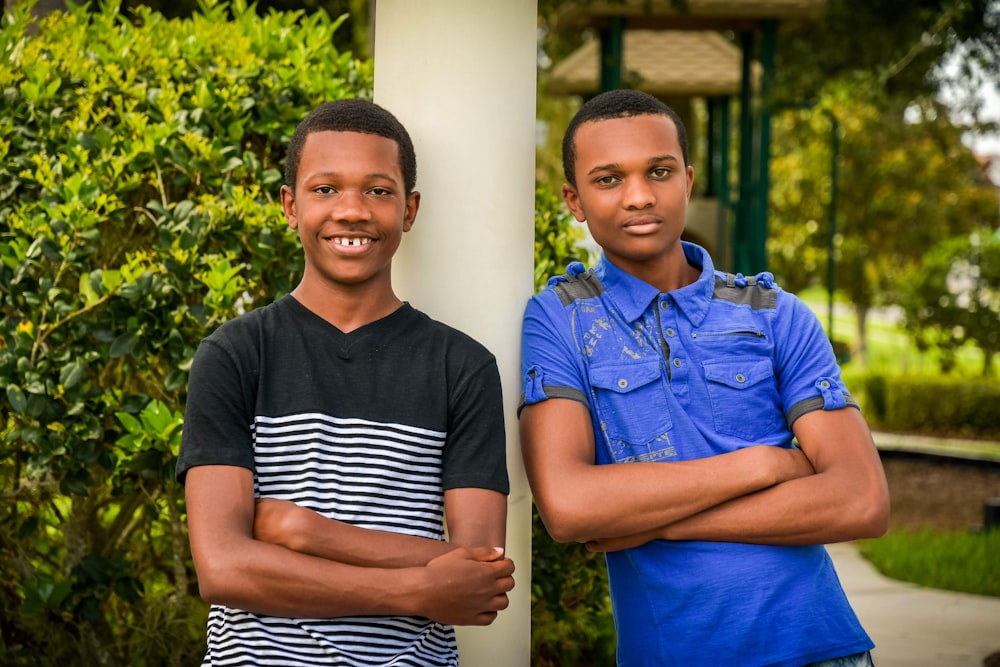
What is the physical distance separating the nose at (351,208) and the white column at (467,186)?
13.3 inches

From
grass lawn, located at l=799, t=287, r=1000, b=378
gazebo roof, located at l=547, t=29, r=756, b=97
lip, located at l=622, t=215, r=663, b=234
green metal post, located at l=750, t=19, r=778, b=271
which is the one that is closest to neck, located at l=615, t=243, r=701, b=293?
lip, located at l=622, t=215, r=663, b=234

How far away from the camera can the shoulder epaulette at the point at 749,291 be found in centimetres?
277

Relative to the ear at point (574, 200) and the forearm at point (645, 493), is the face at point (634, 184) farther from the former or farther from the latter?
the forearm at point (645, 493)

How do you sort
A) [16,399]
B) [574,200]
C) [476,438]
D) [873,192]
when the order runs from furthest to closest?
[873,192] → [16,399] → [574,200] → [476,438]

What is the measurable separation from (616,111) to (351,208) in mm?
690

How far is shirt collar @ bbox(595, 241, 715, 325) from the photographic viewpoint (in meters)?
2.70

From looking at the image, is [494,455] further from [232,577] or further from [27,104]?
[27,104]

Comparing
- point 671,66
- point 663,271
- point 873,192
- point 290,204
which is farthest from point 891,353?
point 290,204

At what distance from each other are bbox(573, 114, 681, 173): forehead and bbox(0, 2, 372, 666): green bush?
962mm

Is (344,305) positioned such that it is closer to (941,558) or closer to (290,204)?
(290,204)

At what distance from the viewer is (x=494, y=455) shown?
2.44 m

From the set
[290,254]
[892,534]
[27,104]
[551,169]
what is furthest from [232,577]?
[551,169]

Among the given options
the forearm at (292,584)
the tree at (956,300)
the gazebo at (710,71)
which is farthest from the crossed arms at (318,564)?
the tree at (956,300)

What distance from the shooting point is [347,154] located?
249 centimetres
